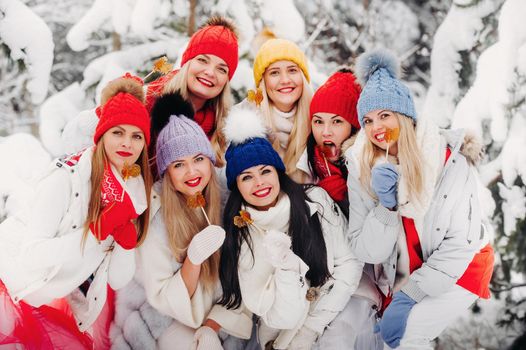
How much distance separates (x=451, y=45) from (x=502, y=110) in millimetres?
1062

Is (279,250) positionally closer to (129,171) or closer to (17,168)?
(129,171)

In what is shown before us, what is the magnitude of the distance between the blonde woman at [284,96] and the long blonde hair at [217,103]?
0.64 ft

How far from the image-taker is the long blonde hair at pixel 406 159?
10.1 ft

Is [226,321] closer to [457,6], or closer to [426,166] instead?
[426,166]

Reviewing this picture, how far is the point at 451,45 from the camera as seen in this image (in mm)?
4980

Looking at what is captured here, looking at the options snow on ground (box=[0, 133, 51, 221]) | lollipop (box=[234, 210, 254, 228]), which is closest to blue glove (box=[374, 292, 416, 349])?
lollipop (box=[234, 210, 254, 228])

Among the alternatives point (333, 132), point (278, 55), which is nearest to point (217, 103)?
point (278, 55)

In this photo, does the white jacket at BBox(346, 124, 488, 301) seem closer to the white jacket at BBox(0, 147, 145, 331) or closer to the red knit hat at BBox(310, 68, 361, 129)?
the red knit hat at BBox(310, 68, 361, 129)

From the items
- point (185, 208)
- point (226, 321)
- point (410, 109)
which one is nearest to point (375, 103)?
point (410, 109)

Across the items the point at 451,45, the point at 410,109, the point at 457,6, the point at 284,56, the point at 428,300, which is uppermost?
the point at 457,6

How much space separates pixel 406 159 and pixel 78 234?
6.52 feet

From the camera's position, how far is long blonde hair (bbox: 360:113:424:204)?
3.09m

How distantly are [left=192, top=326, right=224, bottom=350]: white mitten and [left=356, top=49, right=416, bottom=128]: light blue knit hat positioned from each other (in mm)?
1690

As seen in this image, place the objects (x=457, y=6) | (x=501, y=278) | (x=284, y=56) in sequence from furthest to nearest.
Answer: (x=501, y=278)
(x=457, y=6)
(x=284, y=56)
